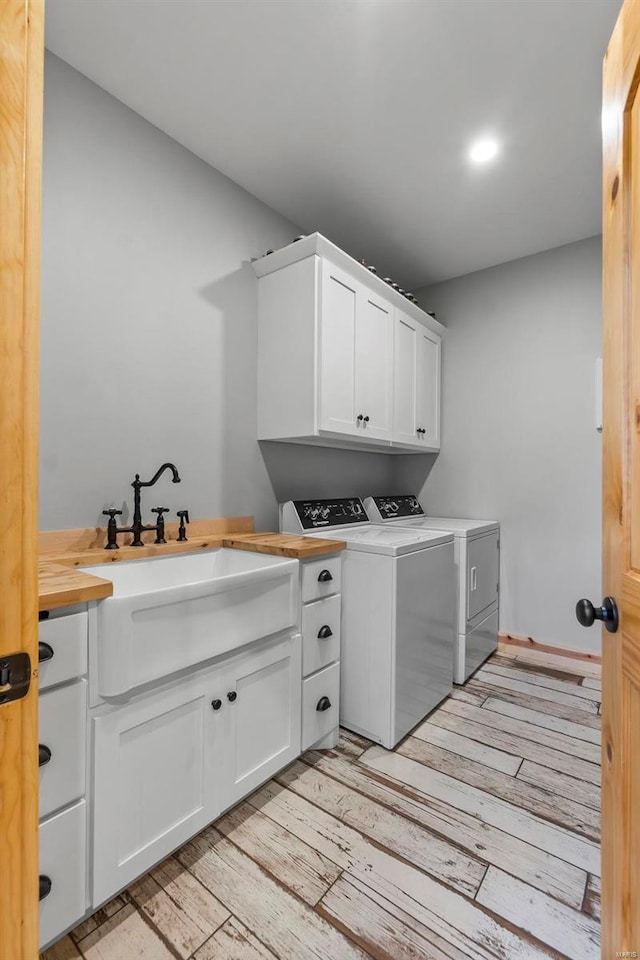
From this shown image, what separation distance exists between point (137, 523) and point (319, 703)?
103 cm

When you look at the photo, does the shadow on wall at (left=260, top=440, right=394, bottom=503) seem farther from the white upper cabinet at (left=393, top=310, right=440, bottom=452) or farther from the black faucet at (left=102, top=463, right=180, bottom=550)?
the black faucet at (left=102, top=463, right=180, bottom=550)

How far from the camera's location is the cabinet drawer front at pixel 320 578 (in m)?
1.76

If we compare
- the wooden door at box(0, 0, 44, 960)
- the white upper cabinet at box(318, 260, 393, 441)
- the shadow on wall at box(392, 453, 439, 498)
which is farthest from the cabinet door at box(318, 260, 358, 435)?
the wooden door at box(0, 0, 44, 960)

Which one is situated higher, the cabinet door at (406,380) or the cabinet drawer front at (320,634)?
the cabinet door at (406,380)

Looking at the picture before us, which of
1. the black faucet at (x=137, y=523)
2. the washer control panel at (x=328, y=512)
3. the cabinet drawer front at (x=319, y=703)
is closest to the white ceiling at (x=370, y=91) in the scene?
the black faucet at (x=137, y=523)

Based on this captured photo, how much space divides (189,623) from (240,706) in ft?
1.30

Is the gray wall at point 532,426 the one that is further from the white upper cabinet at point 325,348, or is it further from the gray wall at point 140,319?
the gray wall at point 140,319

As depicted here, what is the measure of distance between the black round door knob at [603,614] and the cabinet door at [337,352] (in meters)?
1.49

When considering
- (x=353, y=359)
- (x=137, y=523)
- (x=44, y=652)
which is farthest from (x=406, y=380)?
(x=44, y=652)

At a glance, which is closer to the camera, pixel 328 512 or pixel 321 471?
pixel 328 512

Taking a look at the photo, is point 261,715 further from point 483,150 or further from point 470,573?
point 483,150

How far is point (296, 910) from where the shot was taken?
1.19 meters

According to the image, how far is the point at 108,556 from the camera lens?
1603 millimetres

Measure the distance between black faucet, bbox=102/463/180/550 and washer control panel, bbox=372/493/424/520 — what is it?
5.05ft
